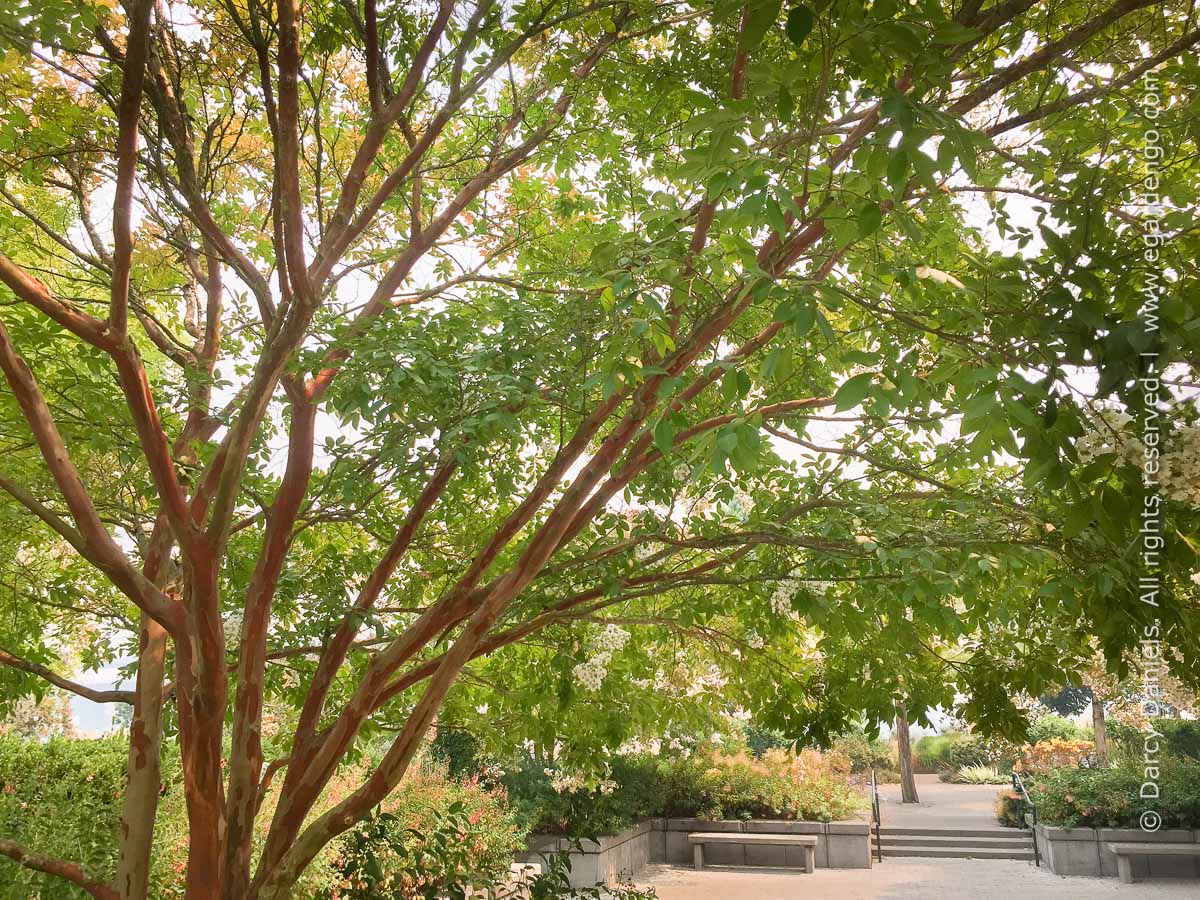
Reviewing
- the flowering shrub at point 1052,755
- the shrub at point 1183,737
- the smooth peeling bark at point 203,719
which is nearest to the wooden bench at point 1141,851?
the flowering shrub at point 1052,755

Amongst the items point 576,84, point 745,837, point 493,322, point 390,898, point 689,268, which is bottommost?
point 745,837

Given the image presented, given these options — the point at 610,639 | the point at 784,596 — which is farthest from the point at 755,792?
the point at 784,596

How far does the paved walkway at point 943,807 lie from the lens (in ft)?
53.1

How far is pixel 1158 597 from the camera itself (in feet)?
8.78

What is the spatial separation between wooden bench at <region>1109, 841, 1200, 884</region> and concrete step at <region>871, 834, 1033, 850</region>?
97.2 inches

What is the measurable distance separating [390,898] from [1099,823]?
1110 cm

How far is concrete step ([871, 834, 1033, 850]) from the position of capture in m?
14.1

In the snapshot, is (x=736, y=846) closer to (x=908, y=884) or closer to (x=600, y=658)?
(x=908, y=884)

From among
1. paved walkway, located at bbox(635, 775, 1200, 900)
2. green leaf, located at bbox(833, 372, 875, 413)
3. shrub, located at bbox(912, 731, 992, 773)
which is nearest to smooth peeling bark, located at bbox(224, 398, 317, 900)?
green leaf, located at bbox(833, 372, 875, 413)

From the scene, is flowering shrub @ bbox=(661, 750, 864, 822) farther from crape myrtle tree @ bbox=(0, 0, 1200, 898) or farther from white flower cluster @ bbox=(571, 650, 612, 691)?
white flower cluster @ bbox=(571, 650, 612, 691)

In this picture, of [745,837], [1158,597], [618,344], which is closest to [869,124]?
[618,344]

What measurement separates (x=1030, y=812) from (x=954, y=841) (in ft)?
4.15

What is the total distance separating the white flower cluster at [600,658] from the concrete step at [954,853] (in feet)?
34.3

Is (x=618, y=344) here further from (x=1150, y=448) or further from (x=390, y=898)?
(x=390, y=898)
